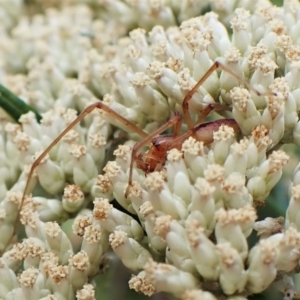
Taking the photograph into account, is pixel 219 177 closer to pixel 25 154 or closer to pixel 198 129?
pixel 198 129

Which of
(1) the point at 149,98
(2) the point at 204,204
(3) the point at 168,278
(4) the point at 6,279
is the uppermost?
(1) the point at 149,98

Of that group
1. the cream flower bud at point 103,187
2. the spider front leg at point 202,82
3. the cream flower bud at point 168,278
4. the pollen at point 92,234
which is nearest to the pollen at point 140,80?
the spider front leg at point 202,82

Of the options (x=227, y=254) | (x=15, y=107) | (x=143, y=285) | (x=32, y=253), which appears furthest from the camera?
(x=15, y=107)

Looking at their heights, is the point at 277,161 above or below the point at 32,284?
above

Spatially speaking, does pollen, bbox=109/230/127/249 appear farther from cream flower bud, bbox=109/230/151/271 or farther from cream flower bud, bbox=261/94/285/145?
cream flower bud, bbox=261/94/285/145

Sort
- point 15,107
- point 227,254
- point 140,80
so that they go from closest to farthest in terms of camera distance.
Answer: point 227,254, point 140,80, point 15,107

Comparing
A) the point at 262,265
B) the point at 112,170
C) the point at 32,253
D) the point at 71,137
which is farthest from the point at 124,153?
the point at 262,265

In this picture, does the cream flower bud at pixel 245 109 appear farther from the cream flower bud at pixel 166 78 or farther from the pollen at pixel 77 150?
the pollen at pixel 77 150

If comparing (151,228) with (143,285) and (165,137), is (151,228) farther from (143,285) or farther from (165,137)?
(165,137)

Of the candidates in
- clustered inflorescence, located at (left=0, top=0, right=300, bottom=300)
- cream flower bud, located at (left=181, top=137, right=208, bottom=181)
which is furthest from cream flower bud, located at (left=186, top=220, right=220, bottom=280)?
cream flower bud, located at (left=181, top=137, right=208, bottom=181)
